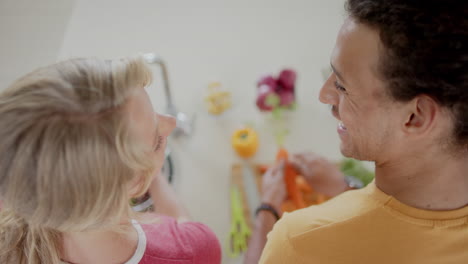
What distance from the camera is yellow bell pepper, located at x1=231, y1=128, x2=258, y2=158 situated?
1.10m

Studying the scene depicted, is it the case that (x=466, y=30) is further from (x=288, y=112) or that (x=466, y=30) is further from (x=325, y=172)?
(x=288, y=112)

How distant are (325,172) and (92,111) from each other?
0.76m

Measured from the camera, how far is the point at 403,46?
518 mm

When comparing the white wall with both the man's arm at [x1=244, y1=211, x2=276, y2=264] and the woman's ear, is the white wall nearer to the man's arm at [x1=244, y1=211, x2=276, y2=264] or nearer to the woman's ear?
the woman's ear

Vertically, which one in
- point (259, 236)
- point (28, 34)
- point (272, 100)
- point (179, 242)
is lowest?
point (259, 236)

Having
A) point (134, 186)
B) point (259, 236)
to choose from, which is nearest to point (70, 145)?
point (134, 186)

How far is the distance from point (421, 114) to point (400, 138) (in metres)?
0.06

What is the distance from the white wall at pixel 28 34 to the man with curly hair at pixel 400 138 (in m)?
0.76

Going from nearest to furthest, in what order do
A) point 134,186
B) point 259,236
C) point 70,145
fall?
point 70,145 → point 134,186 → point 259,236

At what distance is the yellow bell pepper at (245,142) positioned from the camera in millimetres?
1101

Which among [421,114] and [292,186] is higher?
[421,114]

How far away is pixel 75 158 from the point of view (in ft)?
1.42

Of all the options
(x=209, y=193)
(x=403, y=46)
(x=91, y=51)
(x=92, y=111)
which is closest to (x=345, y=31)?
(x=403, y=46)

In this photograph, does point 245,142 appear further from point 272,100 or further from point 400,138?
point 400,138
